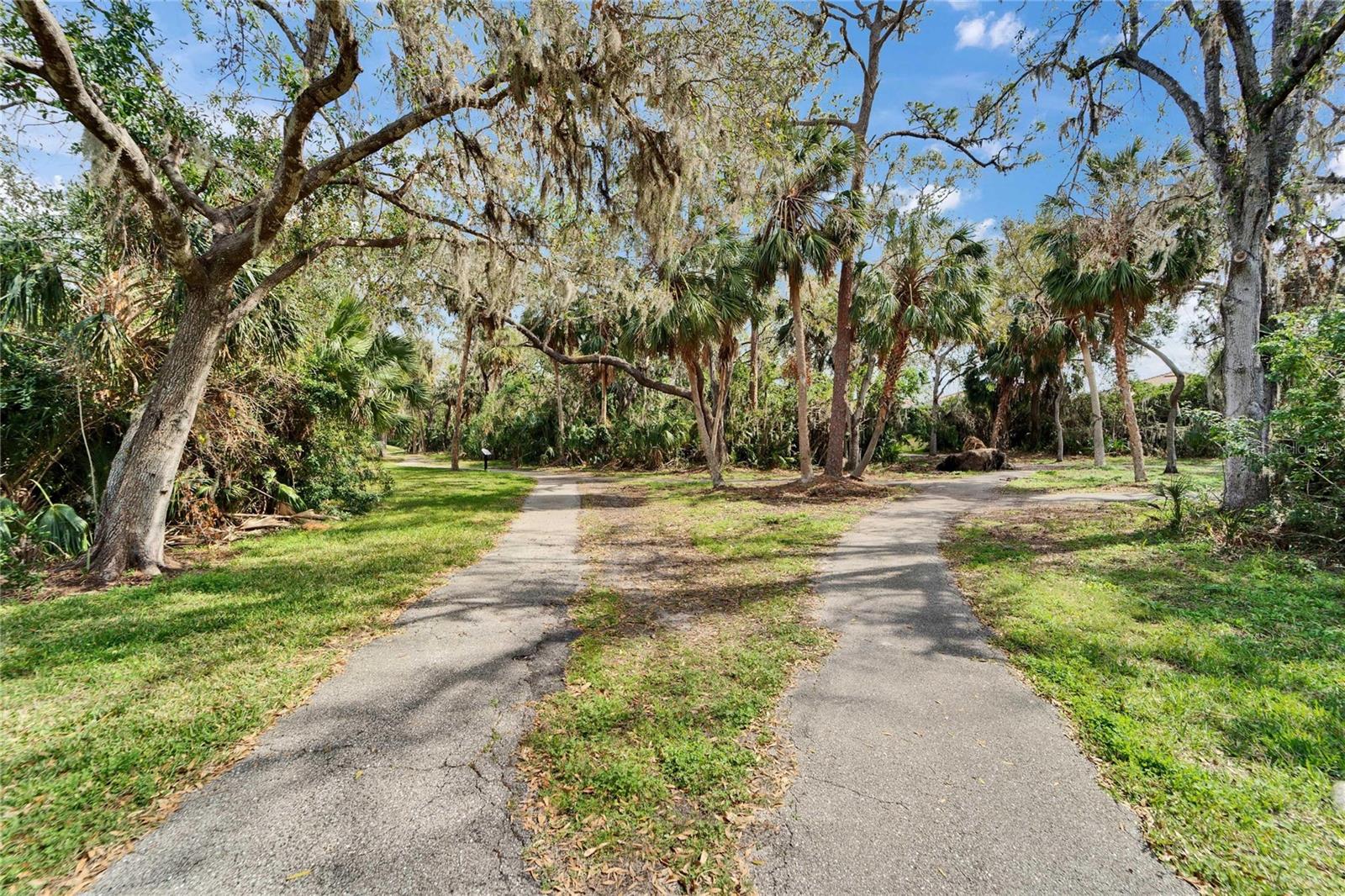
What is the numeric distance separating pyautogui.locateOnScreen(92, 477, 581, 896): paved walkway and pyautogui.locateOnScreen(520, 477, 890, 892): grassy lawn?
8.6 inches

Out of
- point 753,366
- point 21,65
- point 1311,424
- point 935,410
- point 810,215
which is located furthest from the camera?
point 935,410

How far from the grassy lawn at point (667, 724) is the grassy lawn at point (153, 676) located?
1810mm

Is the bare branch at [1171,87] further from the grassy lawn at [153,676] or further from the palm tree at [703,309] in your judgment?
the grassy lawn at [153,676]

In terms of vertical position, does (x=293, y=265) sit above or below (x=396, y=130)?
below

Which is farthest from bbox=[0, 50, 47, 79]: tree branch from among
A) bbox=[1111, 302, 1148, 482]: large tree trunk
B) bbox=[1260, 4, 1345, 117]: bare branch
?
bbox=[1111, 302, 1148, 482]: large tree trunk

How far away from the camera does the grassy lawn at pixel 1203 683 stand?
2264 millimetres

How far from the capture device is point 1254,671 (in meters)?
3.73

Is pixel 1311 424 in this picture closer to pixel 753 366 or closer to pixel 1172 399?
pixel 1172 399

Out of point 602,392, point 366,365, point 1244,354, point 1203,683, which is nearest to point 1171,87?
point 1244,354

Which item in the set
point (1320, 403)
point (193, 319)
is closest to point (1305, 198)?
point (1320, 403)

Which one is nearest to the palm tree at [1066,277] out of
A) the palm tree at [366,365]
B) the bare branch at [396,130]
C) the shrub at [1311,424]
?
the shrub at [1311,424]

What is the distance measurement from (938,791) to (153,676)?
5136 mm

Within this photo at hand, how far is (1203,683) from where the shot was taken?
140 inches

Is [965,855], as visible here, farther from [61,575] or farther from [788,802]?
[61,575]
